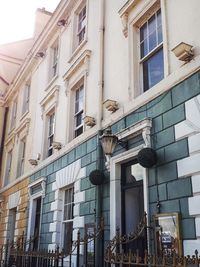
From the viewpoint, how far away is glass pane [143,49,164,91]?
25.2ft

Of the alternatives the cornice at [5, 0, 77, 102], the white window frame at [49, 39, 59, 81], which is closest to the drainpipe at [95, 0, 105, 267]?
the cornice at [5, 0, 77, 102]

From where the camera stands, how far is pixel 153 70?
26.1ft

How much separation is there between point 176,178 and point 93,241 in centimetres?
307

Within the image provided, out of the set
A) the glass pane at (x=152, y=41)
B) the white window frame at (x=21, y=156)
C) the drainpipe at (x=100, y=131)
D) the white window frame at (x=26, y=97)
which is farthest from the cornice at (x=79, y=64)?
the white window frame at (x=26, y=97)

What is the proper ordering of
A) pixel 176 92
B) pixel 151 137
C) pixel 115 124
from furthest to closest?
pixel 115 124 → pixel 151 137 → pixel 176 92

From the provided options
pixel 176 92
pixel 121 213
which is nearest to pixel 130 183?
pixel 121 213

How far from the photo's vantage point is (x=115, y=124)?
848cm

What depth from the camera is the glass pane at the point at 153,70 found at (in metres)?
7.68

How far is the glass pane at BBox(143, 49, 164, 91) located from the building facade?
2 centimetres

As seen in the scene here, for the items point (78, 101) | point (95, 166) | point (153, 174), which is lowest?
point (153, 174)

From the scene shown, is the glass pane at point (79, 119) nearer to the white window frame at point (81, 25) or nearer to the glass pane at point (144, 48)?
the white window frame at point (81, 25)

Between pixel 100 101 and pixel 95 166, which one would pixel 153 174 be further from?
pixel 100 101

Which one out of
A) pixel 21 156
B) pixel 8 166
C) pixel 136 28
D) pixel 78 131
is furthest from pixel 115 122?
pixel 8 166

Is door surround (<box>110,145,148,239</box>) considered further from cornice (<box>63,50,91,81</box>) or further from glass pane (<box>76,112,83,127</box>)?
cornice (<box>63,50,91,81</box>)
